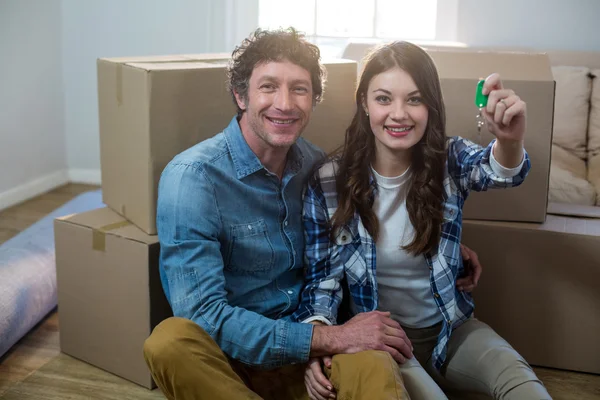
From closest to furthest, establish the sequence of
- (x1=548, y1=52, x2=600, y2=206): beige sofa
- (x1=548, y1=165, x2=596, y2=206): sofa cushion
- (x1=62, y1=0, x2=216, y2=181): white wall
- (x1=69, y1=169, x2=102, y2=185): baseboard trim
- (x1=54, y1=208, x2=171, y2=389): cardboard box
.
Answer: (x1=54, y1=208, x2=171, y2=389): cardboard box, (x1=548, y1=165, x2=596, y2=206): sofa cushion, (x1=548, y1=52, x2=600, y2=206): beige sofa, (x1=62, y1=0, x2=216, y2=181): white wall, (x1=69, y1=169, x2=102, y2=185): baseboard trim

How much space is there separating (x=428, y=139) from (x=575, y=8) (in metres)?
1.77

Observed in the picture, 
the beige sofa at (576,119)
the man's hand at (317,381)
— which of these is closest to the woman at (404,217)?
the man's hand at (317,381)

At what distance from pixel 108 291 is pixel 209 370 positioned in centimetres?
66

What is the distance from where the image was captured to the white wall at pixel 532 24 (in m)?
3.07

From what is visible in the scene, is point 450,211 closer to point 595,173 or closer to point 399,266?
point 399,266

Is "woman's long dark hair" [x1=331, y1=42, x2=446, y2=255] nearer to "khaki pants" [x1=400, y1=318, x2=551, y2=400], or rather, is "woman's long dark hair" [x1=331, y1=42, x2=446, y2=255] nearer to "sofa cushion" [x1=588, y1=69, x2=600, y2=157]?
"khaki pants" [x1=400, y1=318, x2=551, y2=400]

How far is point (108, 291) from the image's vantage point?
1939mm

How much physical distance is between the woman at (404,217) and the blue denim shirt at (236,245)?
0.05 m

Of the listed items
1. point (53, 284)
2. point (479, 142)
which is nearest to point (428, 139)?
point (479, 142)

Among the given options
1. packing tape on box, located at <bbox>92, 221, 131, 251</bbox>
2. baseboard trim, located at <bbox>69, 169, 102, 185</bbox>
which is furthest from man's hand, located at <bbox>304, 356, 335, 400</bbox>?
baseboard trim, located at <bbox>69, 169, 102, 185</bbox>

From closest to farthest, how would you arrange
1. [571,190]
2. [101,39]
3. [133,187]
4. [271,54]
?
[271,54], [133,187], [571,190], [101,39]

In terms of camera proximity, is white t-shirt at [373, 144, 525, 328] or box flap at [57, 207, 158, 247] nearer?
white t-shirt at [373, 144, 525, 328]

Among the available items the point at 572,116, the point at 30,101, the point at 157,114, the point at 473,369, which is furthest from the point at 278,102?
the point at 30,101

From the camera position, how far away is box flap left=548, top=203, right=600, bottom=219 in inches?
84.2
